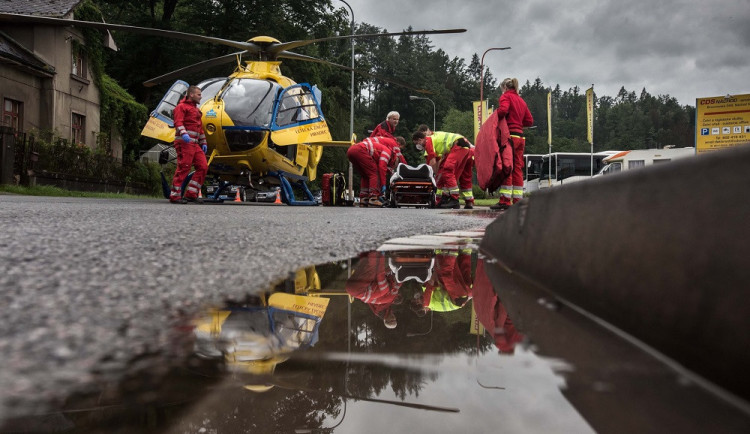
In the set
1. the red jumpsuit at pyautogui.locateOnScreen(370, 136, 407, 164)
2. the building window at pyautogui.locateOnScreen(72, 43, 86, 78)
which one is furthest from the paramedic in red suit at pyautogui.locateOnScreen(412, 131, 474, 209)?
the building window at pyautogui.locateOnScreen(72, 43, 86, 78)

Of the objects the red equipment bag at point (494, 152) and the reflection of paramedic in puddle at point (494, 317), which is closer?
the reflection of paramedic in puddle at point (494, 317)

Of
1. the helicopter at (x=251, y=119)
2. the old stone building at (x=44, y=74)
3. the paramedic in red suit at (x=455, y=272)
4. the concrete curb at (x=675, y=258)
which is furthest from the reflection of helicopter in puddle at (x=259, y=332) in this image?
the old stone building at (x=44, y=74)

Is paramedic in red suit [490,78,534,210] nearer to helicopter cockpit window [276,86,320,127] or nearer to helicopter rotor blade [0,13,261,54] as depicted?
helicopter cockpit window [276,86,320,127]

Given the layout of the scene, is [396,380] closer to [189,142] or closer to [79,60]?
[189,142]

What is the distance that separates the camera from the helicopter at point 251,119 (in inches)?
462

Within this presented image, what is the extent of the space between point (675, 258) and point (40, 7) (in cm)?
2619

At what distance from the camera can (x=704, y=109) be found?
90.3 ft

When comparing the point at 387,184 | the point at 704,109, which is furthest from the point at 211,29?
the point at 704,109

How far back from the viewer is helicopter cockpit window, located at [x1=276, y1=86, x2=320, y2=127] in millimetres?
12500

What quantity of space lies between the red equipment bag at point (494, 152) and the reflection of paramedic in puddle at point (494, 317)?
22.3 ft

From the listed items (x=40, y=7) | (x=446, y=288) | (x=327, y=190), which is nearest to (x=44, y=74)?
(x=40, y=7)

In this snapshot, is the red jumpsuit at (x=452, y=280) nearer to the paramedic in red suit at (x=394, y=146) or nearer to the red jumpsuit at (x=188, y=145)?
the red jumpsuit at (x=188, y=145)

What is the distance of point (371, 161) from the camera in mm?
13633

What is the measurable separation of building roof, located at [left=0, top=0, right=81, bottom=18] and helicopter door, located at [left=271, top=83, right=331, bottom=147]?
13.4 meters
